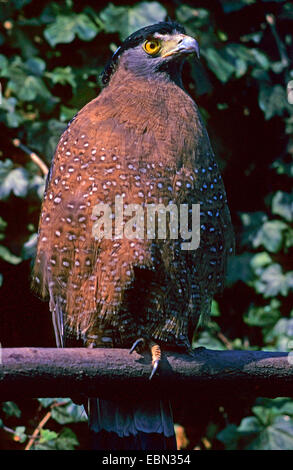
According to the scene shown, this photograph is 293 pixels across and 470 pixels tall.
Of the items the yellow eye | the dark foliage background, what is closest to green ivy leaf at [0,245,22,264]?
the dark foliage background

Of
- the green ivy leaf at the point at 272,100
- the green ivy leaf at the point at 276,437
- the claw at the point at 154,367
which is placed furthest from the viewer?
the green ivy leaf at the point at 272,100

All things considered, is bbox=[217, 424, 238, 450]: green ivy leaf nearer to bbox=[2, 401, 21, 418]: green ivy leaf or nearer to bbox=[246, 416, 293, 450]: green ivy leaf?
bbox=[246, 416, 293, 450]: green ivy leaf

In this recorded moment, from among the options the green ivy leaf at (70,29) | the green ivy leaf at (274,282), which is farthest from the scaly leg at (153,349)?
the green ivy leaf at (70,29)

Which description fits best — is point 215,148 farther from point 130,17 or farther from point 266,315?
point 266,315

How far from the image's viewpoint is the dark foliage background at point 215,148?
3297mm

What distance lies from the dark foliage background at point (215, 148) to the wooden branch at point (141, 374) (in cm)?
123

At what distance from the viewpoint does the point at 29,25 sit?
346cm

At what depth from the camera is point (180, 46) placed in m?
2.54

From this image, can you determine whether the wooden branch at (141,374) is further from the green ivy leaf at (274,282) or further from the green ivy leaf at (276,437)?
the green ivy leaf at (274,282)

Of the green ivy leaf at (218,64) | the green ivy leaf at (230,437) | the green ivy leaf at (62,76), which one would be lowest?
the green ivy leaf at (230,437)

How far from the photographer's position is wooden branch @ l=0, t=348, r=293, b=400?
1792mm

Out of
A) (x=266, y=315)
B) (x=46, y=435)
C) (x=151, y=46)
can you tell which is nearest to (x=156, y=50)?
(x=151, y=46)

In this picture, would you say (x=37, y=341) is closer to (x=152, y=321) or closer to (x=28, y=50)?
(x=152, y=321)

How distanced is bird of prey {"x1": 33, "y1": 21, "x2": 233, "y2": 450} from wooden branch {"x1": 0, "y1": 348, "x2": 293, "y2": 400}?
24cm
